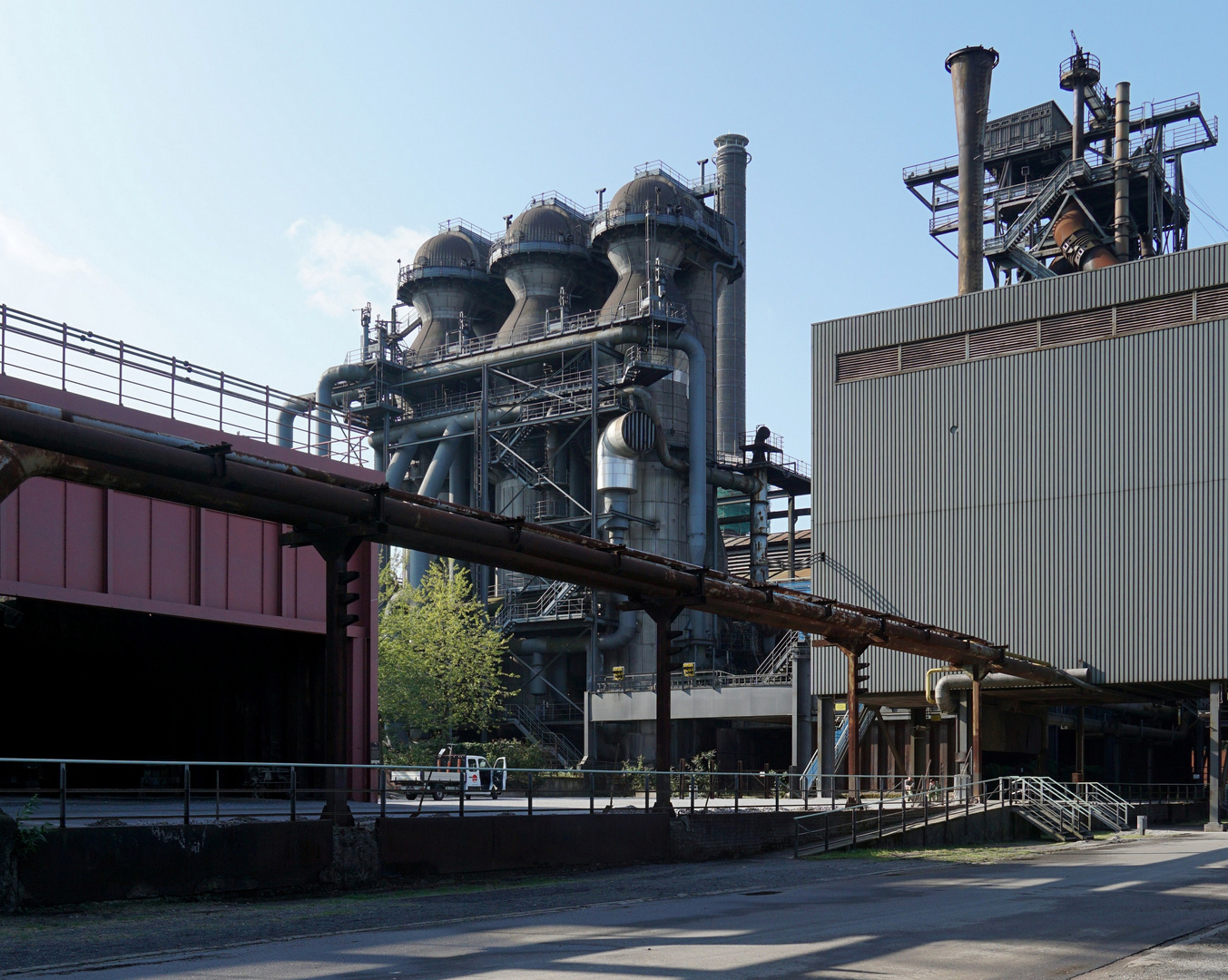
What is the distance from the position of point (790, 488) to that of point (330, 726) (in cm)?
5515

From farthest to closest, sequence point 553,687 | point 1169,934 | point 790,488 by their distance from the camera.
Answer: point 790,488 → point 553,687 → point 1169,934

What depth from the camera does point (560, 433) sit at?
6300 centimetres

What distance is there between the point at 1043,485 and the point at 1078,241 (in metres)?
23.4

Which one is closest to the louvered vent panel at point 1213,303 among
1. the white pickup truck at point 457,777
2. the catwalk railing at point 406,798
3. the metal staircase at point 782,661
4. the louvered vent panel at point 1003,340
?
the louvered vent panel at point 1003,340

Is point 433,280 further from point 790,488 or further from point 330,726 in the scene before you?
point 330,726

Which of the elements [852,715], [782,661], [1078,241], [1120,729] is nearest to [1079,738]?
[1120,729]

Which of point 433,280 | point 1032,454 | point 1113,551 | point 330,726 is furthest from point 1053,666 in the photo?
point 433,280

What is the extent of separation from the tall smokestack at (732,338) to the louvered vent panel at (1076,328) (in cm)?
3681

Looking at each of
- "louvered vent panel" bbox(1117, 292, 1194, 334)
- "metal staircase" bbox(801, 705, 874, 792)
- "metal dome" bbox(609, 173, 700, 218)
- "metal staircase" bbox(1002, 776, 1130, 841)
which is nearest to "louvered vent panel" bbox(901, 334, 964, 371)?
"louvered vent panel" bbox(1117, 292, 1194, 334)

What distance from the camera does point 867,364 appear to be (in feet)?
147

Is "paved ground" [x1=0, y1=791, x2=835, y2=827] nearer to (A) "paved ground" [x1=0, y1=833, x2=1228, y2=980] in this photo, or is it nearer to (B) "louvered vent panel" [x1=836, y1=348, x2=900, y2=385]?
(A) "paved ground" [x1=0, y1=833, x2=1228, y2=980]

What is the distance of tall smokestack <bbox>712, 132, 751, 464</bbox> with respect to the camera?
78.1 metres

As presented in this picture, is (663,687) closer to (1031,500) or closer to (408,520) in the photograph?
(408,520)

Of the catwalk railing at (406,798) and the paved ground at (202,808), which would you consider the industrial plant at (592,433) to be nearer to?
the catwalk railing at (406,798)
